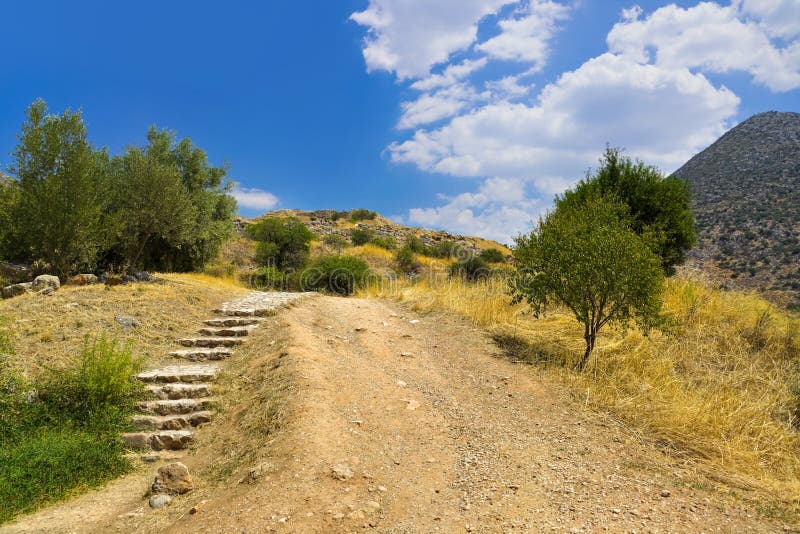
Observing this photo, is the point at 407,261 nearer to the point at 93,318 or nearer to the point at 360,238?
the point at 360,238

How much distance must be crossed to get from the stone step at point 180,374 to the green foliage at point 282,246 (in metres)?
13.2

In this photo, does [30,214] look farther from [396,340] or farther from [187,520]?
[187,520]

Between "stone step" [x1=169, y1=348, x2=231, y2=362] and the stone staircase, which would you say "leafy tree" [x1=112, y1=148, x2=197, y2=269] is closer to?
the stone staircase

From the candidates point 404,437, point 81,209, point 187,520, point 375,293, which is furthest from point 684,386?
point 81,209

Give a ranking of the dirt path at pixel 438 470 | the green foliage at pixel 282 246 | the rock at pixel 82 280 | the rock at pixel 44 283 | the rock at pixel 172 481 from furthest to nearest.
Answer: the green foliage at pixel 282 246, the rock at pixel 82 280, the rock at pixel 44 283, the rock at pixel 172 481, the dirt path at pixel 438 470

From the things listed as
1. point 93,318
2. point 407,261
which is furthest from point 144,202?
point 407,261

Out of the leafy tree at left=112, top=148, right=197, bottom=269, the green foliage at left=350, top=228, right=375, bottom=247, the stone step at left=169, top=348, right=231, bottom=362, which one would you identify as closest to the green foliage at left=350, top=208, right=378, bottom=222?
the green foliage at left=350, top=228, right=375, bottom=247

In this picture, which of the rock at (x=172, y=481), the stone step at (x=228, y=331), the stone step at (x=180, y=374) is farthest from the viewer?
the stone step at (x=228, y=331)

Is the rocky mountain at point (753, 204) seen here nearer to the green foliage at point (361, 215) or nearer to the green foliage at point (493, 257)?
the green foliage at point (493, 257)

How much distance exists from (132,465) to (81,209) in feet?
25.7

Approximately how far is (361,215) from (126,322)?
127 ft

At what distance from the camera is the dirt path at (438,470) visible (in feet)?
11.2

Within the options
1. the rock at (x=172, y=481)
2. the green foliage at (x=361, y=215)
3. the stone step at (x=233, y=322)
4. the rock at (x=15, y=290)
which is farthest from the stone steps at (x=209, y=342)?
the green foliage at (x=361, y=215)

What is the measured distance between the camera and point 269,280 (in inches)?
674
